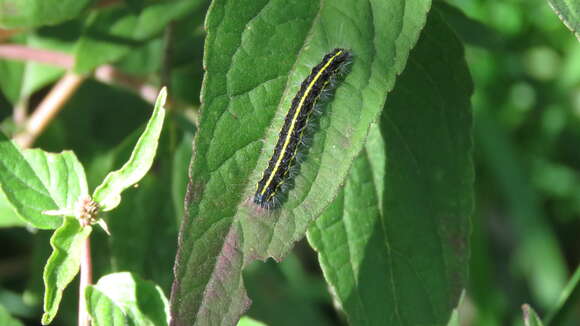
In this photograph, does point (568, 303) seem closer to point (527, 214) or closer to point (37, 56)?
point (527, 214)

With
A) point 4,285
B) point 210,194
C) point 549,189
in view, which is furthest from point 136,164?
point 549,189

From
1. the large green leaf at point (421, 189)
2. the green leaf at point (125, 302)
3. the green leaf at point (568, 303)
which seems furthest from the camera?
the green leaf at point (568, 303)

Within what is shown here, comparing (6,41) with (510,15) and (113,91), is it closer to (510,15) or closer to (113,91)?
(113,91)

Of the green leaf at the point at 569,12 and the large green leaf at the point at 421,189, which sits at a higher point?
the green leaf at the point at 569,12

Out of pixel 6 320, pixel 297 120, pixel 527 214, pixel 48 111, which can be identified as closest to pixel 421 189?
pixel 297 120

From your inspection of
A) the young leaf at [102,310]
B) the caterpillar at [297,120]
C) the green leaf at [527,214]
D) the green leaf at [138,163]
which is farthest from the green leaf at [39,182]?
the green leaf at [527,214]

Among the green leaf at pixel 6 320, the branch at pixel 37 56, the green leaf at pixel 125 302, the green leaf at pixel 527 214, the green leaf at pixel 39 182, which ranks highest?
the branch at pixel 37 56

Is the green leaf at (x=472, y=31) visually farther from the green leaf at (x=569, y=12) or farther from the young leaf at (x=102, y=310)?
the young leaf at (x=102, y=310)
